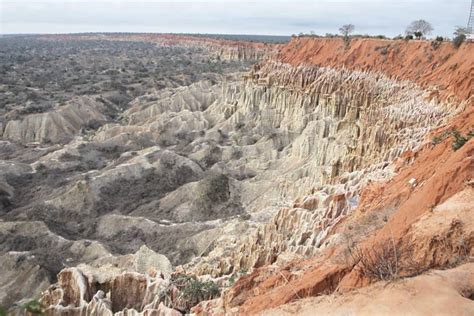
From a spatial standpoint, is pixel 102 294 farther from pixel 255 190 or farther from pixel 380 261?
pixel 255 190

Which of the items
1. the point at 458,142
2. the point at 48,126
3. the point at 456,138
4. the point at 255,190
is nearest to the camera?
the point at 458,142

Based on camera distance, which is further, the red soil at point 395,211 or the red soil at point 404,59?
the red soil at point 404,59

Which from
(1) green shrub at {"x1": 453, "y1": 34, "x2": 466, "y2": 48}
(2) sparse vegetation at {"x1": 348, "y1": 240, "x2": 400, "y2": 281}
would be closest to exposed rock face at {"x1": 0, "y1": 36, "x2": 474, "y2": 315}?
(2) sparse vegetation at {"x1": 348, "y1": 240, "x2": 400, "y2": 281}

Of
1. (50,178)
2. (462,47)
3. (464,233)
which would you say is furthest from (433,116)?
(50,178)

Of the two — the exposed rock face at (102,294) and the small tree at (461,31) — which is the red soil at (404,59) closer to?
the small tree at (461,31)

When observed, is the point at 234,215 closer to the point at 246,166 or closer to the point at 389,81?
the point at 246,166

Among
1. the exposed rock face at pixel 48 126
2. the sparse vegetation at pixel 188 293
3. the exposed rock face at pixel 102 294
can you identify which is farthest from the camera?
the exposed rock face at pixel 48 126

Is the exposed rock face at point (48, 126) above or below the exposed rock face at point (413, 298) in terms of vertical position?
below

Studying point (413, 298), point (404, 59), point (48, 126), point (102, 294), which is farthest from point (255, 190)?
point (48, 126)

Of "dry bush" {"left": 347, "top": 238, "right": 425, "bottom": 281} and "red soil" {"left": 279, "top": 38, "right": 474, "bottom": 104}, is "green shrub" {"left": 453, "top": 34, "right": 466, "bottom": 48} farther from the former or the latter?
"dry bush" {"left": 347, "top": 238, "right": 425, "bottom": 281}

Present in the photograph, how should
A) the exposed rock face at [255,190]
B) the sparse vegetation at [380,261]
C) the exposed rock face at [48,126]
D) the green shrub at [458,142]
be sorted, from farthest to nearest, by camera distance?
1. the exposed rock face at [48,126]
2. the green shrub at [458,142]
3. the exposed rock face at [255,190]
4. the sparse vegetation at [380,261]

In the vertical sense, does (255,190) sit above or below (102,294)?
below

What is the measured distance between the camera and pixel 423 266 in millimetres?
8094

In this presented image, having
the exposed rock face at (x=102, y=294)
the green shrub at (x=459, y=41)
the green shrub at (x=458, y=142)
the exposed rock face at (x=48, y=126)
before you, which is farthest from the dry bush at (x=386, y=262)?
the exposed rock face at (x=48, y=126)
